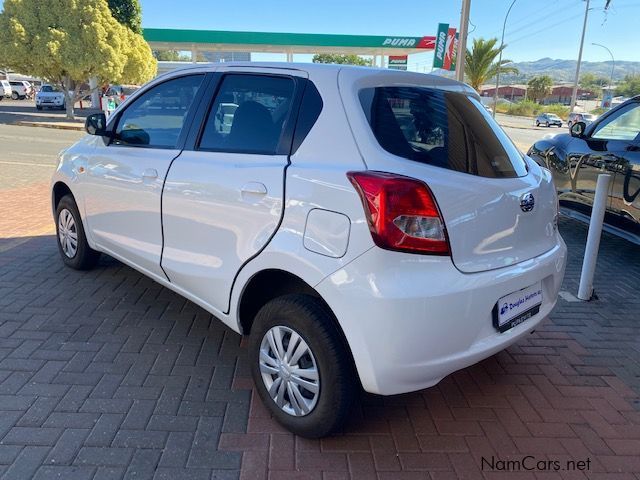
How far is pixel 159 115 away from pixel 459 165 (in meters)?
2.20

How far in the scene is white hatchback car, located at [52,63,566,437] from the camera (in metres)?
2.18

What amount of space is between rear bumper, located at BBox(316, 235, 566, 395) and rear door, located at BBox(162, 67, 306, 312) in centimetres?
57

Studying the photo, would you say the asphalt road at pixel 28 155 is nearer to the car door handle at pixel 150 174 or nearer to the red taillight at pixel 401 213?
the car door handle at pixel 150 174

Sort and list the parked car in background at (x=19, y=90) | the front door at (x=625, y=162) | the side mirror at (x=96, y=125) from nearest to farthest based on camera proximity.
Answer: the side mirror at (x=96, y=125)
the front door at (x=625, y=162)
the parked car in background at (x=19, y=90)

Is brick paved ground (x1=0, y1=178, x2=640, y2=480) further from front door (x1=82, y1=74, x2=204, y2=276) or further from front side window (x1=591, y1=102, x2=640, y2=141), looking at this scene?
front side window (x1=591, y1=102, x2=640, y2=141)

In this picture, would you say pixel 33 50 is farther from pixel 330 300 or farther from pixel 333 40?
pixel 330 300

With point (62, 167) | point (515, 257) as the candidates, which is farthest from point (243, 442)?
point (62, 167)

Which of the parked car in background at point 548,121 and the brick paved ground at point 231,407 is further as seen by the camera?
the parked car in background at point 548,121

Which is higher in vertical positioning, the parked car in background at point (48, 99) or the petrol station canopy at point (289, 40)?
the petrol station canopy at point (289, 40)

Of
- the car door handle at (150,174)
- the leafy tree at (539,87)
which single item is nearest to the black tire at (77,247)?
the car door handle at (150,174)

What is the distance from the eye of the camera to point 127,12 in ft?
94.2

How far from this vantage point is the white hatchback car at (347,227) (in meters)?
2.18

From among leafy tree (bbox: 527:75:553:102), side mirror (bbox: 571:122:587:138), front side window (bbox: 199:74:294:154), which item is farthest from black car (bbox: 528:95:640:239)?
leafy tree (bbox: 527:75:553:102)

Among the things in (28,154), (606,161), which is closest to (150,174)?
(606,161)
